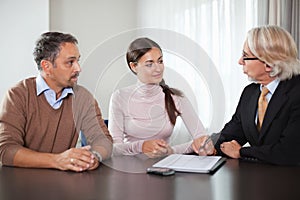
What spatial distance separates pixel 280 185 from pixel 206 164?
12.8 inches

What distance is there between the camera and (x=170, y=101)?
182 cm

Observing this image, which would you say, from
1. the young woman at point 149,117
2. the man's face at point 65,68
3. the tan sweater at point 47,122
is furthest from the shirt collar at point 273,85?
the man's face at point 65,68

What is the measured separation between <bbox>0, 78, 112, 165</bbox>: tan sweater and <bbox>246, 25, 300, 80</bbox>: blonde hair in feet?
2.43

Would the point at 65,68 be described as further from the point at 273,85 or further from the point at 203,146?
the point at 273,85

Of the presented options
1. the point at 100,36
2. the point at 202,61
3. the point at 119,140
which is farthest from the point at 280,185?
the point at 100,36

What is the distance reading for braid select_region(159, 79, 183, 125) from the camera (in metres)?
1.75

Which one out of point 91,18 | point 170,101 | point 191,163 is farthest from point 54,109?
point 91,18

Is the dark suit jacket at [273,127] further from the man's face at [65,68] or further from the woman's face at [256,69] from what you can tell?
the man's face at [65,68]

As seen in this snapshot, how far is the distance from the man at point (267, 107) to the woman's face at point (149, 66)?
1.13 feet

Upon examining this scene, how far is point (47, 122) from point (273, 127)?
0.92 meters

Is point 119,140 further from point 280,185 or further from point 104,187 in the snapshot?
point 280,185

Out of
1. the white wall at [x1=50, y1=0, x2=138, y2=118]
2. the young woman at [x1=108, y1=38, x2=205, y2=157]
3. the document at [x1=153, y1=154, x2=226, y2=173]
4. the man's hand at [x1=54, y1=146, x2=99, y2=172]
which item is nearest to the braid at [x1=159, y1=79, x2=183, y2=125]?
the young woman at [x1=108, y1=38, x2=205, y2=157]

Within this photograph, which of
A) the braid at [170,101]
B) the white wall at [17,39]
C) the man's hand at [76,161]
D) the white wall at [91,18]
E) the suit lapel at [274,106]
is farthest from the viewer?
the white wall at [91,18]

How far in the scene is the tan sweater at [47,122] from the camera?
60.8 inches
